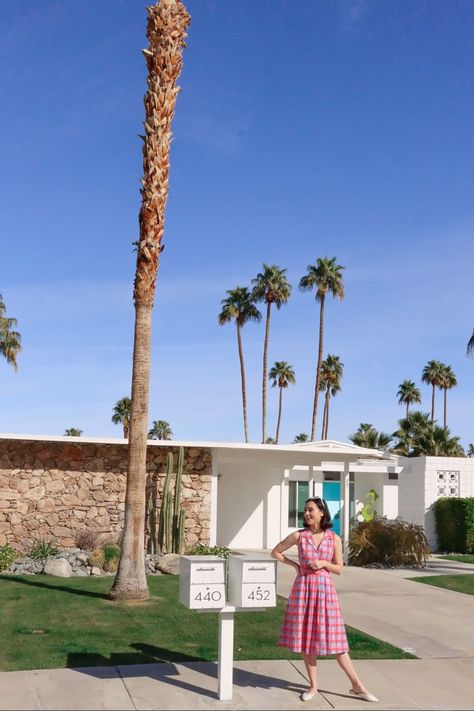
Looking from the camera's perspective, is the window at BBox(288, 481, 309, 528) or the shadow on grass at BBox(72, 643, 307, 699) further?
the window at BBox(288, 481, 309, 528)

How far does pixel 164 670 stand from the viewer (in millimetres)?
7875

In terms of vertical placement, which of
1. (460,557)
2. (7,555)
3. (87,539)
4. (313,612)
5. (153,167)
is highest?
(153,167)

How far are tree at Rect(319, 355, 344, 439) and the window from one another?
2494 centimetres

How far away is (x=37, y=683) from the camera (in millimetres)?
7242

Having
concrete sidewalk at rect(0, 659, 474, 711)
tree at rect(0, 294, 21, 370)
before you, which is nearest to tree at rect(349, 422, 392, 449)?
tree at rect(0, 294, 21, 370)

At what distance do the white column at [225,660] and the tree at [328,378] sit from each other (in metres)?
48.0

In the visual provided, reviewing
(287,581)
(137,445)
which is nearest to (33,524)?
(287,581)

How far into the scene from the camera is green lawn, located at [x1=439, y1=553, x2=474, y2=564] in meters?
22.5

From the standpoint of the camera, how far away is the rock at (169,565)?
16438 mm

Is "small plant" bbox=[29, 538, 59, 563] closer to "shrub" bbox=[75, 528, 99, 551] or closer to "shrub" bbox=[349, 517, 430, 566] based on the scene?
"shrub" bbox=[75, 528, 99, 551]

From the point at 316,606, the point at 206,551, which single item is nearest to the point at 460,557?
the point at 206,551

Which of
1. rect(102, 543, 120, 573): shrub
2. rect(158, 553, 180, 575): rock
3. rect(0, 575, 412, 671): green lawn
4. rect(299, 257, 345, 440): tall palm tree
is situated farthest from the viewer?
rect(299, 257, 345, 440): tall palm tree

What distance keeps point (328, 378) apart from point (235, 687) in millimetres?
47964

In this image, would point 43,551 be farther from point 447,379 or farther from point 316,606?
point 447,379
